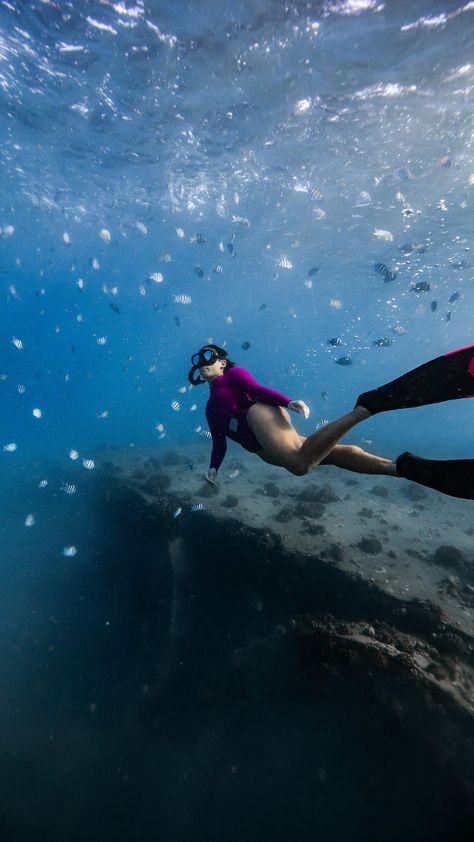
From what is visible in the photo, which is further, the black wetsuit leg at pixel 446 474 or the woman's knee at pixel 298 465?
the woman's knee at pixel 298 465

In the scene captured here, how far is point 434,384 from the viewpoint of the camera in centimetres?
348

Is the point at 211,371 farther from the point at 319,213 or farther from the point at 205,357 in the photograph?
the point at 319,213

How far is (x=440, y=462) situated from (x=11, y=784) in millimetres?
9929

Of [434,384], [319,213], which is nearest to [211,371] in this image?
[434,384]

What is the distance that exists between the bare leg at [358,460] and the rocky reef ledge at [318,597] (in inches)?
96.8

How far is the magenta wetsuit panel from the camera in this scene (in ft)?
16.2

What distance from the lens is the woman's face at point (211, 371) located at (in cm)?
562

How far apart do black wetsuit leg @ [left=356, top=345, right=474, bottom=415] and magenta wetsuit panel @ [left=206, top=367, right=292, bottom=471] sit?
1408mm

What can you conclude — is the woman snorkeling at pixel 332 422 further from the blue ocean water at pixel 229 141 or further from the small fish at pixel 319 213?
the small fish at pixel 319 213

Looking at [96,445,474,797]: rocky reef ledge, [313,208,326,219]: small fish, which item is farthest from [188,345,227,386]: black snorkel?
[313,208,326,219]: small fish

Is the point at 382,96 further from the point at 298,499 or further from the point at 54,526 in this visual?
the point at 54,526

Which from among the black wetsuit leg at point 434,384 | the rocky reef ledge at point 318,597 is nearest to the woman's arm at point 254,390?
the black wetsuit leg at point 434,384

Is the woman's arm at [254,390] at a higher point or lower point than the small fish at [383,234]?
lower

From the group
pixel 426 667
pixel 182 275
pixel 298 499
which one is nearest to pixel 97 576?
pixel 298 499
